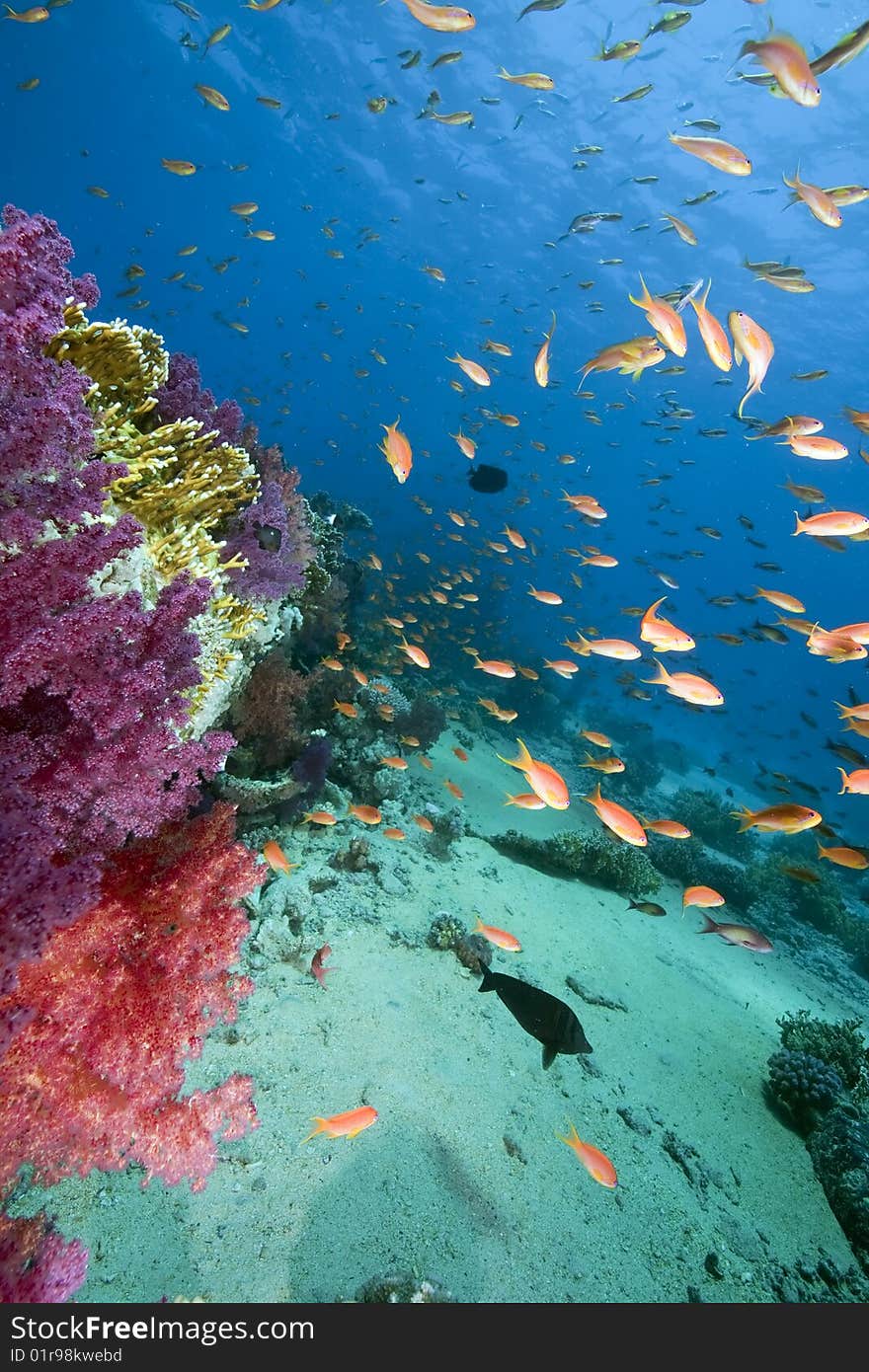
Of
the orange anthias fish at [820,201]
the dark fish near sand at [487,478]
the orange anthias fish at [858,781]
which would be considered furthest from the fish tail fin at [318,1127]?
the dark fish near sand at [487,478]

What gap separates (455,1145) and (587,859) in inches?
216

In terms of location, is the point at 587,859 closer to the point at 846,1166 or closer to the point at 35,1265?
the point at 846,1166

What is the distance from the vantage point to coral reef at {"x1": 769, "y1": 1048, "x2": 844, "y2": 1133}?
4.75 meters

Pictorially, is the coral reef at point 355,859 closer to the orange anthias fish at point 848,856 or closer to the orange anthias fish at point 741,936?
the orange anthias fish at point 741,936

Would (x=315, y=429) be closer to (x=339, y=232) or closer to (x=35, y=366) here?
(x=339, y=232)

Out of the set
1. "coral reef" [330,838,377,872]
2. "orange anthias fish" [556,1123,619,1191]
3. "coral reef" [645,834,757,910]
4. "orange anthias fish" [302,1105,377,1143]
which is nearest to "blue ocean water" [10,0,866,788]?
"coral reef" [645,834,757,910]

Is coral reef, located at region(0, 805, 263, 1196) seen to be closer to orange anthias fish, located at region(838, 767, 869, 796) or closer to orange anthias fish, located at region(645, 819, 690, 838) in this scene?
orange anthias fish, located at region(645, 819, 690, 838)

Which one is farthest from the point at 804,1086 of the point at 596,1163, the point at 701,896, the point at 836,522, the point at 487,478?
the point at 487,478

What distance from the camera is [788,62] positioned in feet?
12.1

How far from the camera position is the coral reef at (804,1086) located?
4.75 m

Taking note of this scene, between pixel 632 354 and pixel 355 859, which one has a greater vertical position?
pixel 632 354

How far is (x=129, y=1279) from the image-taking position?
90.4 inches

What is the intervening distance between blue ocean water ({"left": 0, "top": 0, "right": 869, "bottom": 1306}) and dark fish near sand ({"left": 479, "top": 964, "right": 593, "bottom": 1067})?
673 cm
